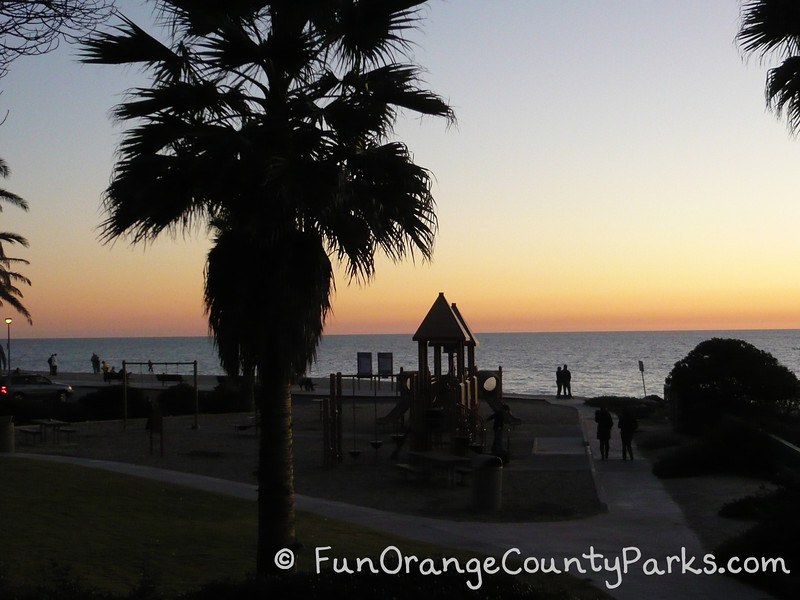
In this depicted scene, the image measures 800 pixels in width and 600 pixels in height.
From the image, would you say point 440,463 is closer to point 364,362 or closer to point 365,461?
point 365,461

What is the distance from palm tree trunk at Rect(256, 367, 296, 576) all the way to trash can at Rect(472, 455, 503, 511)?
23.7 ft

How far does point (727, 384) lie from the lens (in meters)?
27.2

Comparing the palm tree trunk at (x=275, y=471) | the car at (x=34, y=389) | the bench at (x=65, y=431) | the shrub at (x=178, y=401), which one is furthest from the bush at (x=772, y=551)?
the car at (x=34, y=389)

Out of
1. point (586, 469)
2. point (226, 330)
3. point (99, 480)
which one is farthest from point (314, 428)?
point (226, 330)

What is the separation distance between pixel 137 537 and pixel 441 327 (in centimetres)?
1677

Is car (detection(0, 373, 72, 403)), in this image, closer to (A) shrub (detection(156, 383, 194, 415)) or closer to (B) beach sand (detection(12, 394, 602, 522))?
(A) shrub (detection(156, 383, 194, 415))

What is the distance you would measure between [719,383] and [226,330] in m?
20.7

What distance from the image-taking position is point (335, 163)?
393 inches

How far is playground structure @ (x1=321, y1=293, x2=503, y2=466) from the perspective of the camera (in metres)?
23.5

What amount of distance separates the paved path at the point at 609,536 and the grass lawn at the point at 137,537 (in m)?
0.67

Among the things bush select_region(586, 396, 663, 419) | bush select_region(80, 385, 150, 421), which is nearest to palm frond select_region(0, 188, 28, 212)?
bush select_region(80, 385, 150, 421)

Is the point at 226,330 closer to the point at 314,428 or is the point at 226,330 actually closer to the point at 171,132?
the point at 171,132

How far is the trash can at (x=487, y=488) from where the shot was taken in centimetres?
1658

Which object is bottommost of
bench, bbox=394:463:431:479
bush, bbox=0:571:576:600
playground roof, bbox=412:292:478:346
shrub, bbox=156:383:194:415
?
bench, bbox=394:463:431:479
